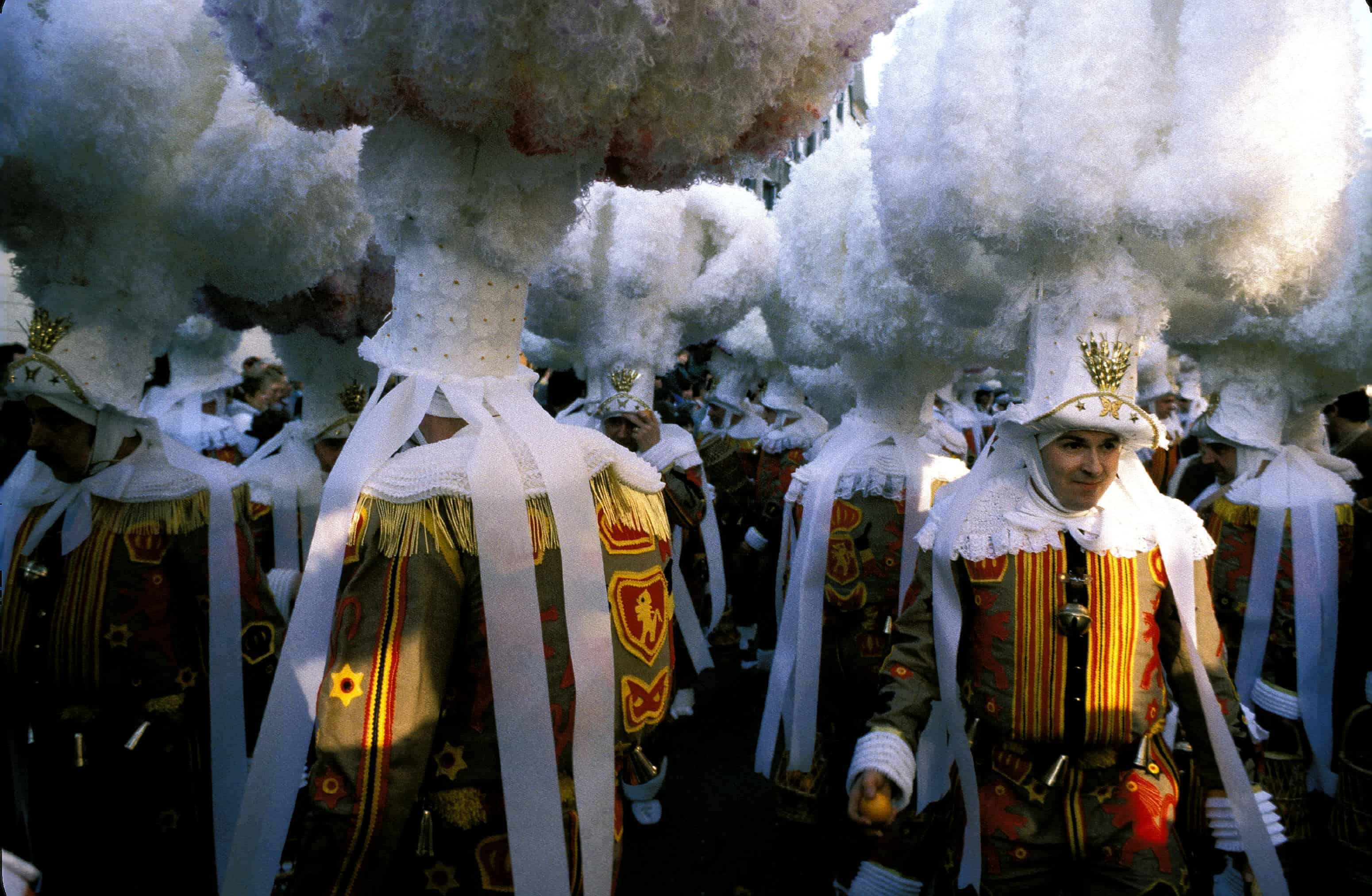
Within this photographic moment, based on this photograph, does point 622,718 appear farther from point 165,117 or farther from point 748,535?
point 748,535

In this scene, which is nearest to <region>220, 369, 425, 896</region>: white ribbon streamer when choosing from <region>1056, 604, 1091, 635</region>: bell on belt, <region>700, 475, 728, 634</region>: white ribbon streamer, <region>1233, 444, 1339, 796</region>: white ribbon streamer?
<region>1056, 604, 1091, 635</region>: bell on belt

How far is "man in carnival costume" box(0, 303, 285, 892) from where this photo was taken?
9.03 ft

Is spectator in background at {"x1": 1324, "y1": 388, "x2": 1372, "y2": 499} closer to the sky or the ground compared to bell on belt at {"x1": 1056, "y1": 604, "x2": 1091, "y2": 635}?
closer to the sky

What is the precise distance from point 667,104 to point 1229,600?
3958mm

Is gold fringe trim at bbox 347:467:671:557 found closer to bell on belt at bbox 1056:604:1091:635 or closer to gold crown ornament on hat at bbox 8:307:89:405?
bell on belt at bbox 1056:604:1091:635

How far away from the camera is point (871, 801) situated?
2.30 metres

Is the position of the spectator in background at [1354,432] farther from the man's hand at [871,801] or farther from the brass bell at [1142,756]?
the man's hand at [871,801]

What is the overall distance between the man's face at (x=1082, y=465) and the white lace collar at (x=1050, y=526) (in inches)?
2.8

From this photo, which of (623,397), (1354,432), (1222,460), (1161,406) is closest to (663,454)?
(623,397)

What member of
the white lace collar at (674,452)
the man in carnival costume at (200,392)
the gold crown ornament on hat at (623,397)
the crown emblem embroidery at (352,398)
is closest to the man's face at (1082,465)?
the white lace collar at (674,452)

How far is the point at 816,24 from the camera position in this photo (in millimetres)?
1702

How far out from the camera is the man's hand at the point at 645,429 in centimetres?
481

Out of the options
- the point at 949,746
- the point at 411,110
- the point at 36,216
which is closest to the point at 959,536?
the point at 949,746

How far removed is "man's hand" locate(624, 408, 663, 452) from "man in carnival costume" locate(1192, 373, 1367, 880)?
2.77 m
